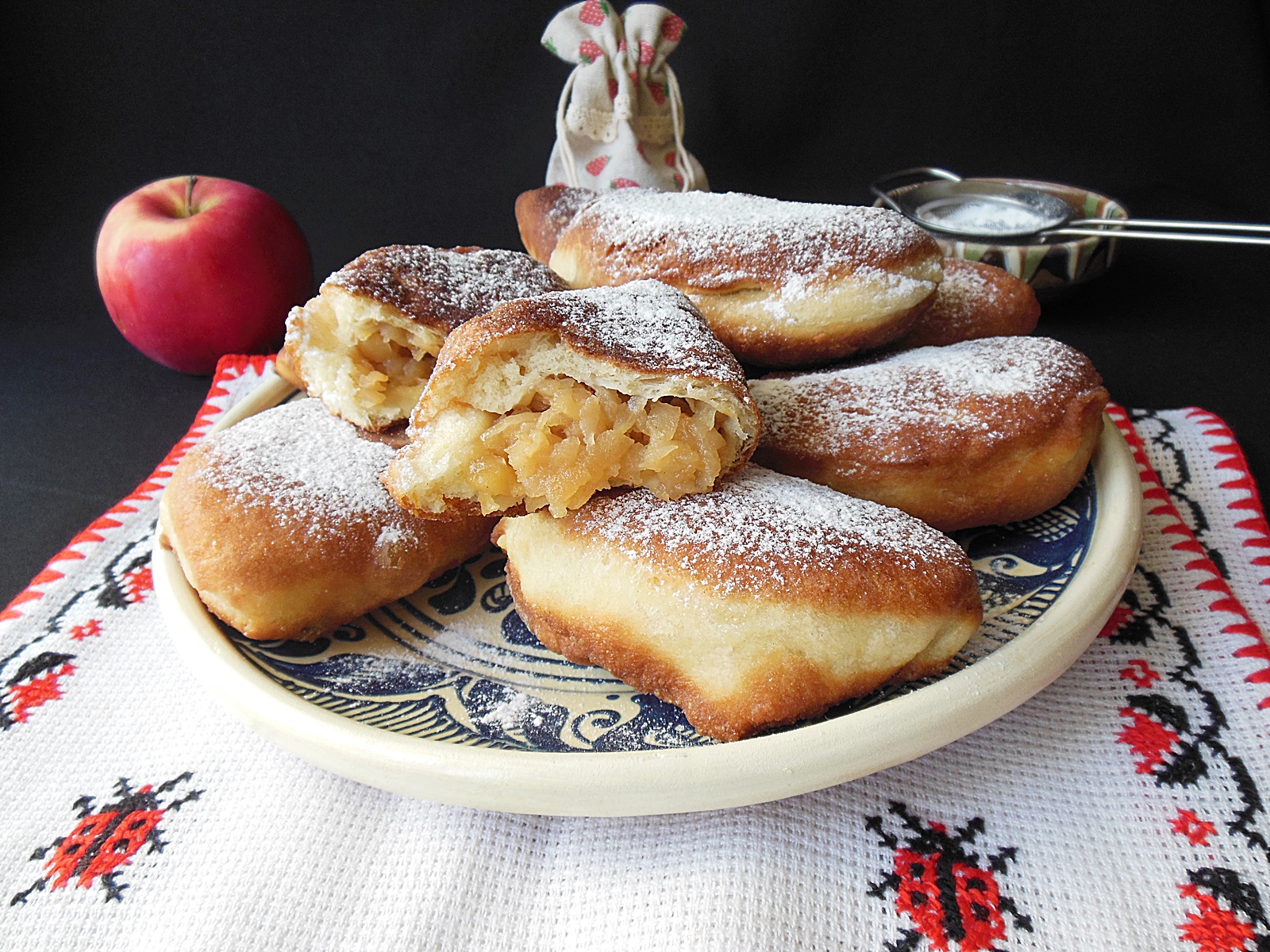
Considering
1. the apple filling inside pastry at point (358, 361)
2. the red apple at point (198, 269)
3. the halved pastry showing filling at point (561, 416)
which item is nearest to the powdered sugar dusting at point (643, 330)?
the halved pastry showing filling at point (561, 416)

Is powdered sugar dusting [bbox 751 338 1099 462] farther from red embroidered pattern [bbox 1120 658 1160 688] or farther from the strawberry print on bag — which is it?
the strawberry print on bag

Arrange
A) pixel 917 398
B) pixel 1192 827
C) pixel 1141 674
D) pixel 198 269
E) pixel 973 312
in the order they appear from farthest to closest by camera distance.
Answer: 1. pixel 198 269
2. pixel 973 312
3. pixel 917 398
4. pixel 1141 674
5. pixel 1192 827

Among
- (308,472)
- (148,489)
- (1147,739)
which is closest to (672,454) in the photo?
(308,472)

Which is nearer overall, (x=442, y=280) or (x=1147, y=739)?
(x=1147, y=739)

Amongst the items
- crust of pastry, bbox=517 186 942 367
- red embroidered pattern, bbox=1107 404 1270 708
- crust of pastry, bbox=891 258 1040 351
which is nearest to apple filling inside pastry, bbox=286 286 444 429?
crust of pastry, bbox=517 186 942 367

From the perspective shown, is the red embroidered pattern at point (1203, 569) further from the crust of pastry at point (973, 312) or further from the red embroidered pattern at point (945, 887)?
the red embroidered pattern at point (945, 887)

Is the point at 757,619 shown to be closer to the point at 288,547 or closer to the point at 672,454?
the point at 672,454
